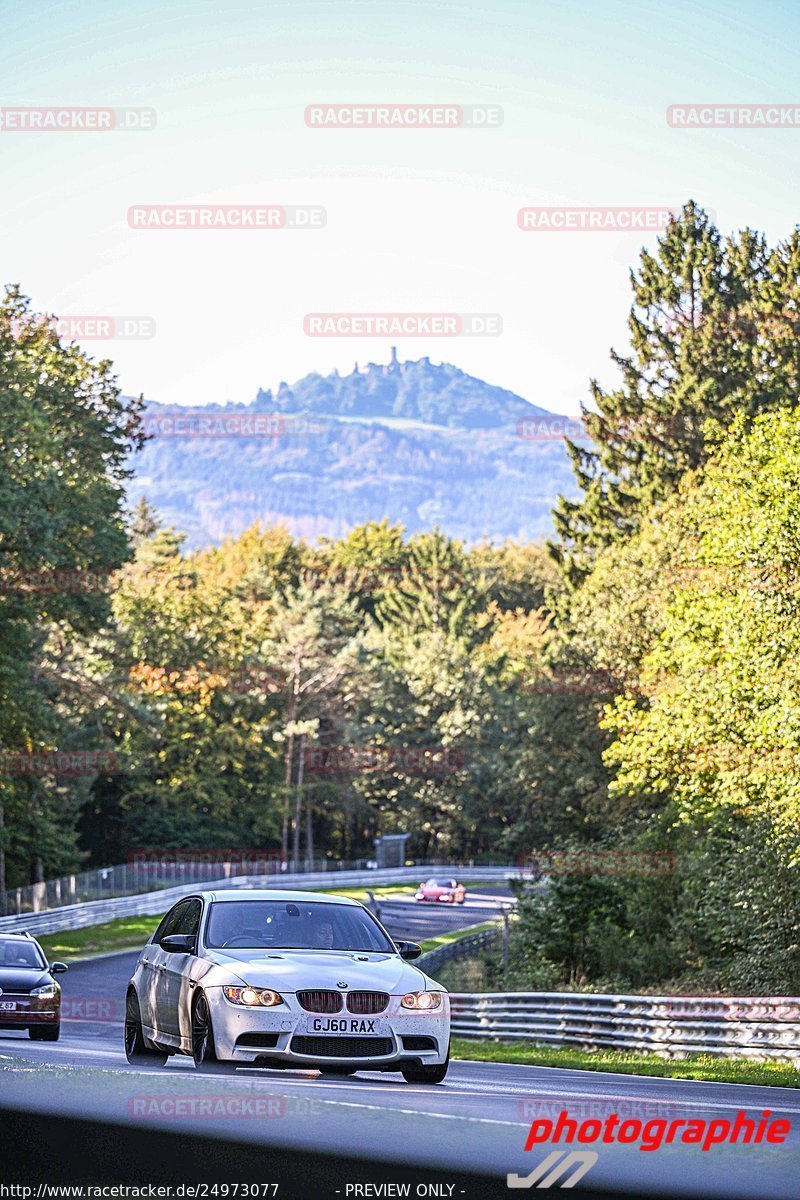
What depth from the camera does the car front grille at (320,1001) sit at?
10.9 meters

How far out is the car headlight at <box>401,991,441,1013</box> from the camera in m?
11.2

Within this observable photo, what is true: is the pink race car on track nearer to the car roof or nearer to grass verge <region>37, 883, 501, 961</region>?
grass verge <region>37, 883, 501, 961</region>

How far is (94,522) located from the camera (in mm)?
45156

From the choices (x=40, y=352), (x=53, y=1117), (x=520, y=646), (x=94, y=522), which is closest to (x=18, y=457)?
(x=94, y=522)

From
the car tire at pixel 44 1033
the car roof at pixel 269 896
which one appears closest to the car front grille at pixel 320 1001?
the car roof at pixel 269 896

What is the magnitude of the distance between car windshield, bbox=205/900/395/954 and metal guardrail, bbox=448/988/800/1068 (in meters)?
10.6

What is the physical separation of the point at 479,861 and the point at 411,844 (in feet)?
21.3

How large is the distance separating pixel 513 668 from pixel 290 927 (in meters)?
97.3

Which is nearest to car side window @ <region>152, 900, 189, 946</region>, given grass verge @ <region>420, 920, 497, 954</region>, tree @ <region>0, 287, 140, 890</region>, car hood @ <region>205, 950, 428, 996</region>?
car hood @ <region>205, 950, 428, 996</region>

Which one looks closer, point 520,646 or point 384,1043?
point 384,1043

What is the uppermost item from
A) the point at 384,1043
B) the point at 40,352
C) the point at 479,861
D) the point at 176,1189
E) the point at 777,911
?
the point at 40,352

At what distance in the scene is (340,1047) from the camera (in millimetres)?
10867

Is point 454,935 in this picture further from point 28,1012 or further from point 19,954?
point 28,1012

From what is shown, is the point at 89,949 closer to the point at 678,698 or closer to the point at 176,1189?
the point at 678,698
